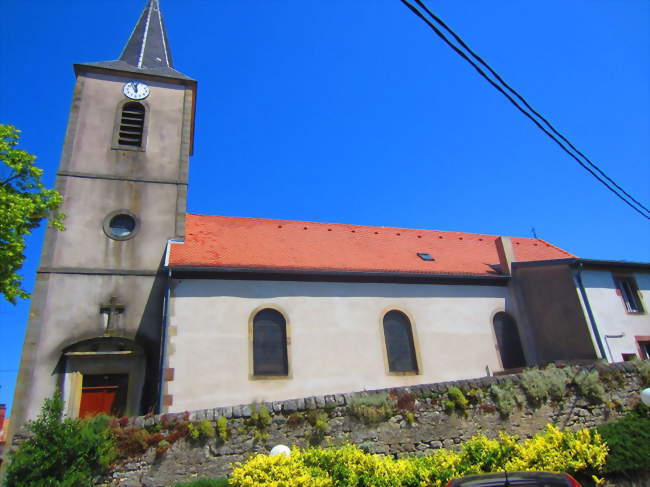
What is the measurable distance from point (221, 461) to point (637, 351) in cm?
1307

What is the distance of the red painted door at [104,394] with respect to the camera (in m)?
11.5

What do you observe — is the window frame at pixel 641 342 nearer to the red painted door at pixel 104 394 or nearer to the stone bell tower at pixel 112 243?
the stone bell tower at pixel 112 243

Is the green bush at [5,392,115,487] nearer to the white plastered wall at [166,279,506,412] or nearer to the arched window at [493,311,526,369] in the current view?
the white plastered wall at [166,279,506,412]

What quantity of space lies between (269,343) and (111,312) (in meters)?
4.33

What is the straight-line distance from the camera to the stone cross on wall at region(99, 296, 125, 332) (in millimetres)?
12320

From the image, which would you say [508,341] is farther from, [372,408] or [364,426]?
[364,426]

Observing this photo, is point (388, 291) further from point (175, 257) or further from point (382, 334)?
point (175, 257)

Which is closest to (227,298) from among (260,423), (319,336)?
(319,336)

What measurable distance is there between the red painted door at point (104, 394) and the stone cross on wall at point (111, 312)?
1273 mm

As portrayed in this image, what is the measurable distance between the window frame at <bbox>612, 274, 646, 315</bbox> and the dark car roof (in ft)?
40.2

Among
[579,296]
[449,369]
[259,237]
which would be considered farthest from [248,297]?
[579,296]

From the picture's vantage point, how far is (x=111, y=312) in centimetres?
1247

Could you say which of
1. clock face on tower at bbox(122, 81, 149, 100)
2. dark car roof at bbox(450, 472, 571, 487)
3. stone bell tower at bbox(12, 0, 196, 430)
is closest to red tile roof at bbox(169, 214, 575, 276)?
stone bell tower at bbox(12, 0, 196, 430)

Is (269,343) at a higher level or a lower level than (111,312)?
lower
